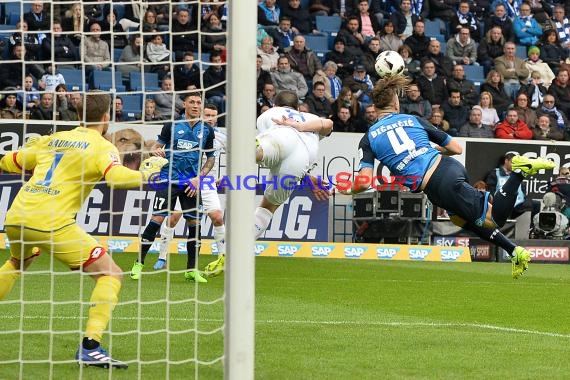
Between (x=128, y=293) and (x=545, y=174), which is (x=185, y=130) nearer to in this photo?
(x=128, y=293)

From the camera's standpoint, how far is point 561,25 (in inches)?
983

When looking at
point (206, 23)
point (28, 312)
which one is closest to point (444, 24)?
point (206, 23)

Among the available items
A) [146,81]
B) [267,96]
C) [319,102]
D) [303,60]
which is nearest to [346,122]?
[319,102]

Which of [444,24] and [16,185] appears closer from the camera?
[16,185]

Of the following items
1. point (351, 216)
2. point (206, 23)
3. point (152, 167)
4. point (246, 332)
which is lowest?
point (351, 216)

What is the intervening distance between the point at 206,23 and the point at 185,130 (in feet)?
7.42

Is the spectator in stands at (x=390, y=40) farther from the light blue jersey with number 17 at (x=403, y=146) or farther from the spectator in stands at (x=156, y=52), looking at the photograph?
the light blue jersey with number 17 at (x=403, y=146)

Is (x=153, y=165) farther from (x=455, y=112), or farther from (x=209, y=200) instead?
(x=455, y=112)

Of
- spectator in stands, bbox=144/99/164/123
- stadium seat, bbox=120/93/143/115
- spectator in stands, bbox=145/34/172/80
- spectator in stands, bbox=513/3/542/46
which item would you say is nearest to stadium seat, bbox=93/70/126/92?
stadium seat, bbox=120/93/143/115

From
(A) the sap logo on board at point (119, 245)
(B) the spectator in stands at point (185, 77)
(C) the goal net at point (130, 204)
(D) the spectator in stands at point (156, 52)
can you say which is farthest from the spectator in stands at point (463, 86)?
(B) the spectator in stands at point (185, 77)

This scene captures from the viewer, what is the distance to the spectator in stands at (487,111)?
21.5 m

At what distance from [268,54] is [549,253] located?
6.53 meters

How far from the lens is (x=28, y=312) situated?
369 inches

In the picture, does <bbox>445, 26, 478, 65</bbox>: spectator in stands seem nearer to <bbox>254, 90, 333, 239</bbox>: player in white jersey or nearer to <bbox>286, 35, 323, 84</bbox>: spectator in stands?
<bbox>286, 35, 323, 84</bbox>: spectator in stands
